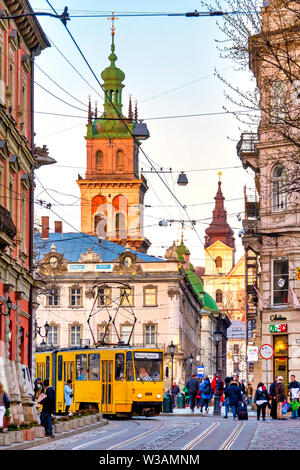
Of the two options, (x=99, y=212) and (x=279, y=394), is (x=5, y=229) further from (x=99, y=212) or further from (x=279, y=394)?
(x=99, y=212)

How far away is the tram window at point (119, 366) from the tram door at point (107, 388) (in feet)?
0.75

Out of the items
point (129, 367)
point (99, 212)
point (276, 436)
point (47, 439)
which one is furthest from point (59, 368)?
point (99, 212)

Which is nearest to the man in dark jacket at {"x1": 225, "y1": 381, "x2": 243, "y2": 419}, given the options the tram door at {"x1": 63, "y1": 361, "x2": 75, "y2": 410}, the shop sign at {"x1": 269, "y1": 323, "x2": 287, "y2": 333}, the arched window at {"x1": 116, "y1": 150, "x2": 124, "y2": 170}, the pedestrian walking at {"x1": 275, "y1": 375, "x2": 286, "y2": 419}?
the pedestrian walking at {"x1": 275, "y1": 375, "x2": 286, "y2": 419}

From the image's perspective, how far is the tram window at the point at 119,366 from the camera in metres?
46.0

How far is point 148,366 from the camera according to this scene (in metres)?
47.0

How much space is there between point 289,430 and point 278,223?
69.6 ft

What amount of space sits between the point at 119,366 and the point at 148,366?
142cm

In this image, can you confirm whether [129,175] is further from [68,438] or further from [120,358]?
[68,438]

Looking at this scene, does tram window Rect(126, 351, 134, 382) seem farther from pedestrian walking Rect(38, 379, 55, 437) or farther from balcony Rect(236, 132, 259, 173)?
pedestrian walking Rect(38, 379, 55, 437)

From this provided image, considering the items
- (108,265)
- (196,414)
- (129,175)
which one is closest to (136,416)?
(196,414)

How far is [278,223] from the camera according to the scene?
52906mm

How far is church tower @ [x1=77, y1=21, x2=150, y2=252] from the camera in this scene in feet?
407

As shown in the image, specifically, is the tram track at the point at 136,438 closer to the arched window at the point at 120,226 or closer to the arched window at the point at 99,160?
the arched window at the point at 120,226

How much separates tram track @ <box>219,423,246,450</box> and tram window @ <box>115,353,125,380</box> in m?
9.59
